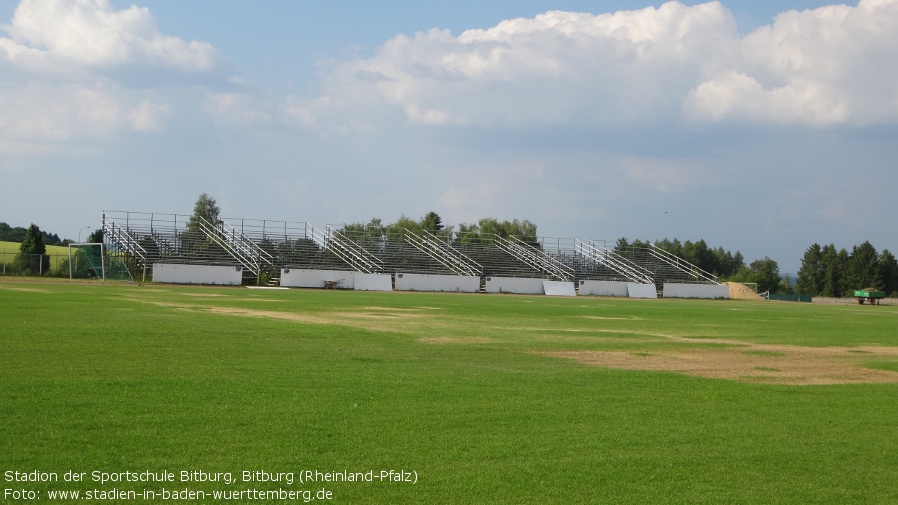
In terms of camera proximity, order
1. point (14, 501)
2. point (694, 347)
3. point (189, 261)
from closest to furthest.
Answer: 1. point (14, 501)
2. point (694, 347)
3. point (189, 261)

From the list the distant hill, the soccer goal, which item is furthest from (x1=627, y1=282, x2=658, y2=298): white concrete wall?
the distant hill

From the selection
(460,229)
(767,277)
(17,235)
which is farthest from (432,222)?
(17,235)

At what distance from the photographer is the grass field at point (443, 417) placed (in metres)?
7.71

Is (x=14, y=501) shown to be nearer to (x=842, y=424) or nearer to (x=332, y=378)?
(x=332, y=378)

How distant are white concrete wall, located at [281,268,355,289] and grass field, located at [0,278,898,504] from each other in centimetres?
4314

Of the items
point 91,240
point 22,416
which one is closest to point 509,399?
point 22,416

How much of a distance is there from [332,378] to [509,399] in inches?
117

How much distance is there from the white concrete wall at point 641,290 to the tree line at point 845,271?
38298mm

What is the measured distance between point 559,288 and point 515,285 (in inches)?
156

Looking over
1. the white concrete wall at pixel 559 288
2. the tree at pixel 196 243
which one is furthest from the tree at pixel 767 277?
the tree at pixel 196 243

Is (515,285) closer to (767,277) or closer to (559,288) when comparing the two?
(559,288)

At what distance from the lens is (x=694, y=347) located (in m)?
21.5

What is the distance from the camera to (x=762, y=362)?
60.2 ft

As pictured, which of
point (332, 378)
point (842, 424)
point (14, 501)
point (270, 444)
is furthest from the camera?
point (332, 378)
